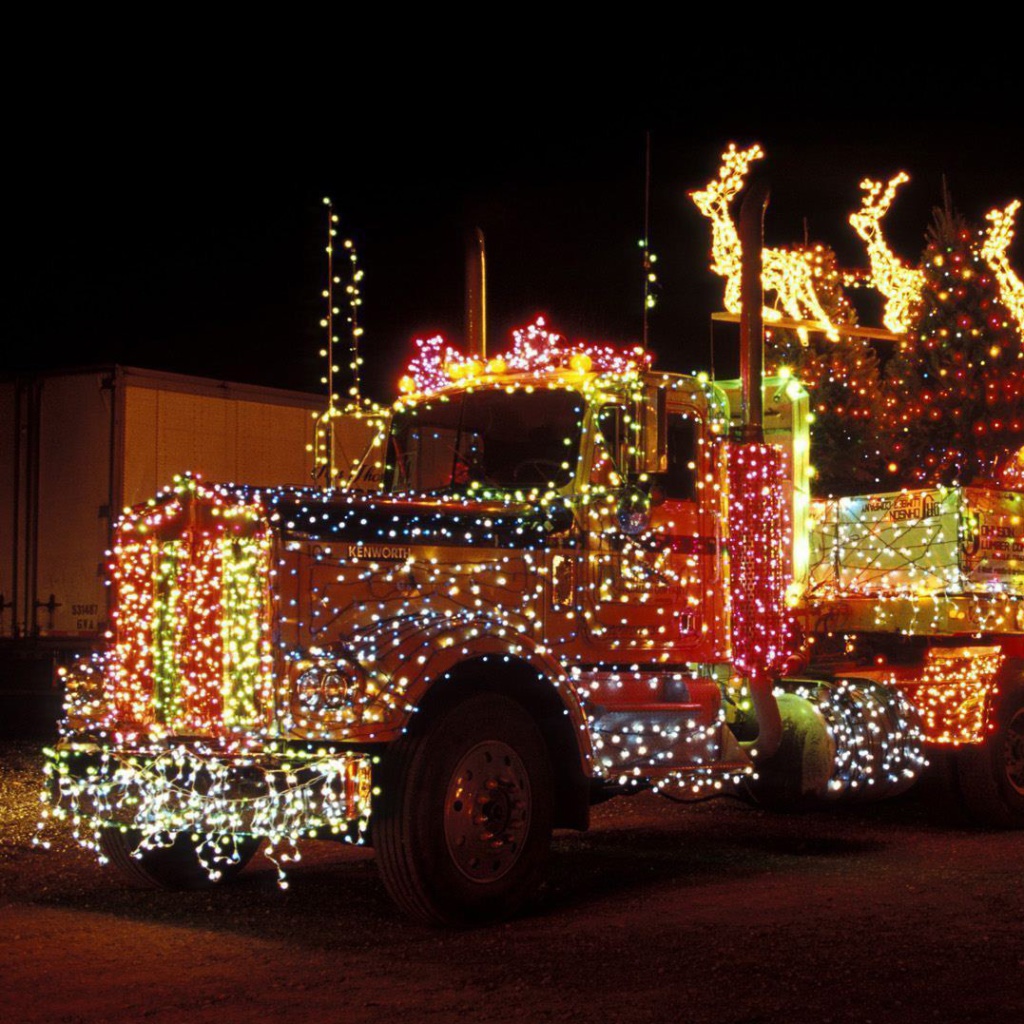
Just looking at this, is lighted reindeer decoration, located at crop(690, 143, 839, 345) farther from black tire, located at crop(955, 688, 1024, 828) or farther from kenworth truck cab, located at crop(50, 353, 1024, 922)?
black tire, located at crop(955, 688, 1024, 828)

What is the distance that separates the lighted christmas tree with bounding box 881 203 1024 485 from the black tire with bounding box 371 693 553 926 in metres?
10.9

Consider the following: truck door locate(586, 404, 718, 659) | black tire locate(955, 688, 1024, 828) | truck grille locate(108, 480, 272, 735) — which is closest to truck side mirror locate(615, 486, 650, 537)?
truck door locate(586, 404, 718, 659)

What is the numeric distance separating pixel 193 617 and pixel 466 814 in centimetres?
174

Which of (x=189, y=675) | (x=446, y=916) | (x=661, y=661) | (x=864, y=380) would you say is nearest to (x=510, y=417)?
(x=661, y=661)

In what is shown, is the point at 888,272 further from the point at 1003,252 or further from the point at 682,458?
the point at 682,458

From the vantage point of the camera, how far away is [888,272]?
19.7 metres

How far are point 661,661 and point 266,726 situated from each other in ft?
8.82

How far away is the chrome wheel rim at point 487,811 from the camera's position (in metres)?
7.73

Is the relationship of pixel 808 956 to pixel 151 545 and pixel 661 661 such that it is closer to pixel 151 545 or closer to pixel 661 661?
pixel 661 661

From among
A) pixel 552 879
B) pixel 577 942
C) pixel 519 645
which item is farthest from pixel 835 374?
pixel 577 942

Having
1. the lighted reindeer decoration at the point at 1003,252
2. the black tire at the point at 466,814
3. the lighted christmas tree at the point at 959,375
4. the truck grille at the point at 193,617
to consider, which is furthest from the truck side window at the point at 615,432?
the lighted reindeer decoration at the point at 1003,252

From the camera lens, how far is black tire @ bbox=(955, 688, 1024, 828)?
11.1 metres

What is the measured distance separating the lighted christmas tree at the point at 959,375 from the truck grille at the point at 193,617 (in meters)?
11.4

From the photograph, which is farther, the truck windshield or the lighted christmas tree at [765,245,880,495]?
the lighted christmas tree at [765,245,880,495]
